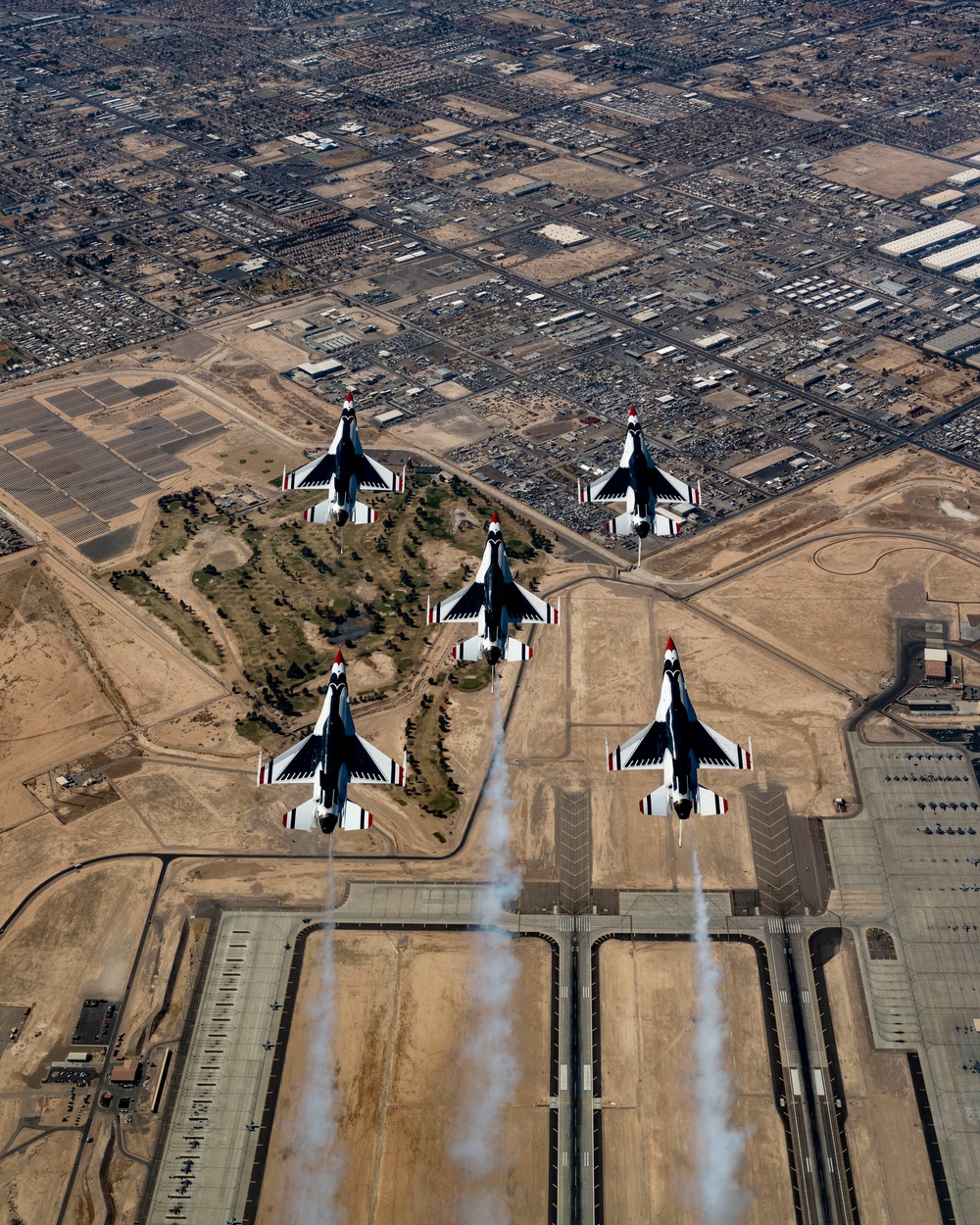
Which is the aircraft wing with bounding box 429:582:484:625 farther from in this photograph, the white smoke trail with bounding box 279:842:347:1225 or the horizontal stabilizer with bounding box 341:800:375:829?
the white smoke trail with bounding box 279:842:347:1225

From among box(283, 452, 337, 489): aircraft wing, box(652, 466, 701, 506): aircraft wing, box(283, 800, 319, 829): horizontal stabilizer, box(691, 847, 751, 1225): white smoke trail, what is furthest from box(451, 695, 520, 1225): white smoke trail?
box(283, 452, 337, 489): aircraft wing

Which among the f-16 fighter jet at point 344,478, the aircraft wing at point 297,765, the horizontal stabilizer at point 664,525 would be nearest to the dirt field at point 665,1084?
the aircraft wing at point 297,765

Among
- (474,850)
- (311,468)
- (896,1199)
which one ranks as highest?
(311,468)

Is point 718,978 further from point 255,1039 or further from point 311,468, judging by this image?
point 311,468

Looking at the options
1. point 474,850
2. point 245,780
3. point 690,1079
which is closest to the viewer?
point 690,1079

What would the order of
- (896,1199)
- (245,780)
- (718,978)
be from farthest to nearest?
(245,780), (718,978), (896,1199)

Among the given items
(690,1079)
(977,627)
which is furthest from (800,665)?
(690,1079)
